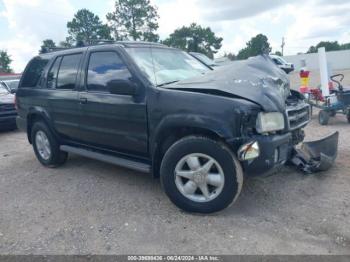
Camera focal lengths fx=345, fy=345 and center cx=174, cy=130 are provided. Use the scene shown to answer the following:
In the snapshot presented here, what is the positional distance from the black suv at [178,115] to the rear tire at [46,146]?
0.30m

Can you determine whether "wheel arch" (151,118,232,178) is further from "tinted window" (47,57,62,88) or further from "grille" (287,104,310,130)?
"tinted window" (47,57,62,88)

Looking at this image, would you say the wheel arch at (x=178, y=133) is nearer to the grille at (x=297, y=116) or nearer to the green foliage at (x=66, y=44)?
the grille at (x=297, y=116)

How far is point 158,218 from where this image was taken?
3.68 m

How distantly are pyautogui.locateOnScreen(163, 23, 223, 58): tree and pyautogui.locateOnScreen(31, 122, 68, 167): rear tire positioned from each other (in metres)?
56.7

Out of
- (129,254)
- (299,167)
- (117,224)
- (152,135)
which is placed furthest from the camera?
(299,167)

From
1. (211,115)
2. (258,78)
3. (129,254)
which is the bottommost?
(129,254)

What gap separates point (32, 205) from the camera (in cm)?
423

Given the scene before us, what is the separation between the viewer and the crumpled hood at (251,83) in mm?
3475

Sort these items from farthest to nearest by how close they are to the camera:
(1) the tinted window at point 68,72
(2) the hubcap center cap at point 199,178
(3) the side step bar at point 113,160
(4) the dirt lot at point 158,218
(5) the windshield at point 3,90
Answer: (5) the windshield at point 3,90, (1) the tinted window at point 68,72, (3) the side step bar at point 113,160, (2) the hubcap center cap at point 199,178, (4) the dirt lot at point 158,218

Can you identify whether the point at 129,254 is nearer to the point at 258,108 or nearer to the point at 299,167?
the point at 258,108

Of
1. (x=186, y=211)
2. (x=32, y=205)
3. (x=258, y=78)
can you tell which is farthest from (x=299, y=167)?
(x=32, y=205)

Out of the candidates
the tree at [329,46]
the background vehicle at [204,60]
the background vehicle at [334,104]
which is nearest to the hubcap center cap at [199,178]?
the background vehicle at [204,60]

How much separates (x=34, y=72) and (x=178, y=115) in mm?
3355

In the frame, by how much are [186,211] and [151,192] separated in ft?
2.54
